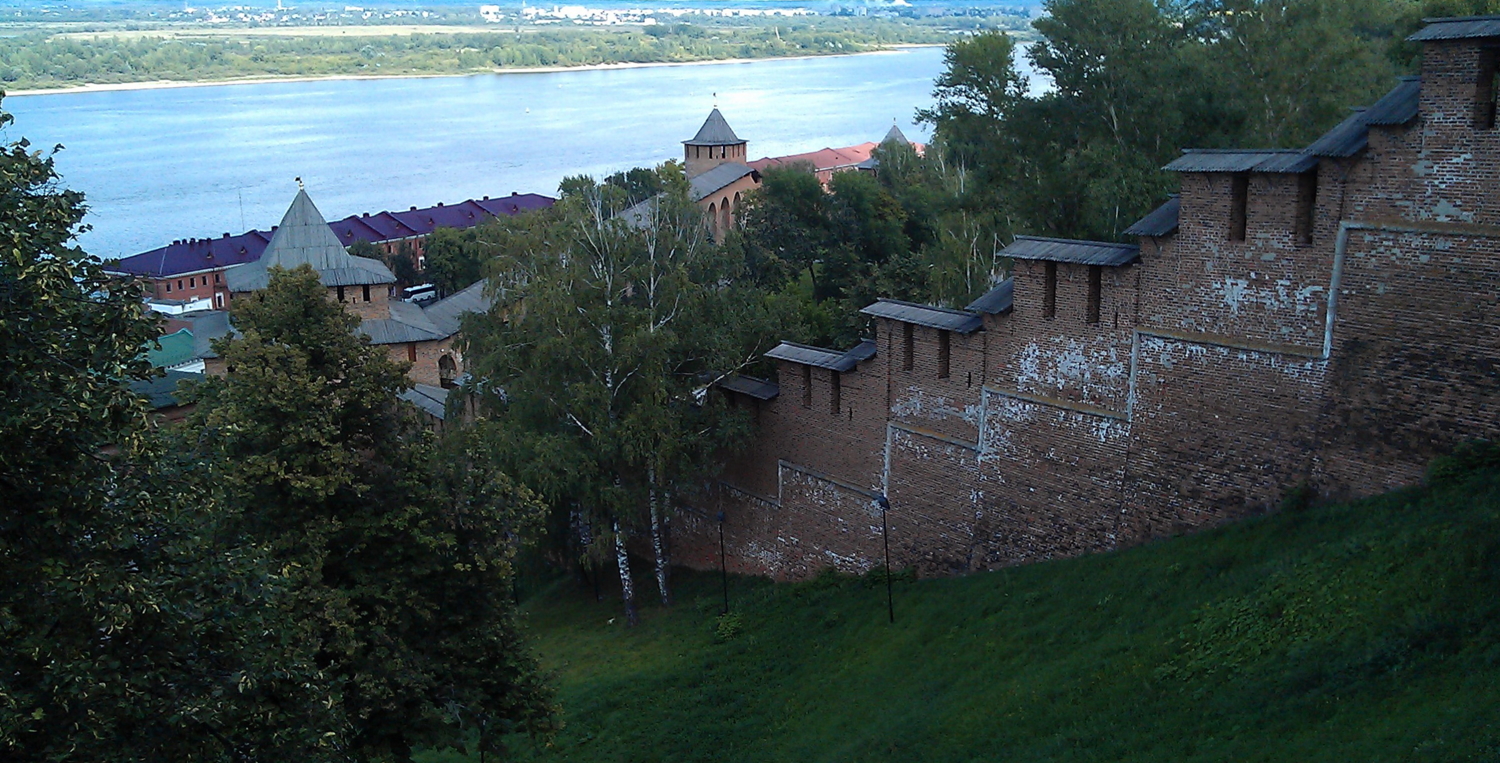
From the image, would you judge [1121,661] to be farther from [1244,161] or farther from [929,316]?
[929,316]

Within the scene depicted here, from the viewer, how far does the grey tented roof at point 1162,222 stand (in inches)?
504

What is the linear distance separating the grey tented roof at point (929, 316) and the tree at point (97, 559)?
28.8 feet

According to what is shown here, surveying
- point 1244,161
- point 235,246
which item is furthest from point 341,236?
point 1244,161

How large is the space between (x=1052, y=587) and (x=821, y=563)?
4311 millimetres

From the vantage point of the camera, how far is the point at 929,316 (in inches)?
586

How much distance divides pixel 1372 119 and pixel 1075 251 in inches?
119

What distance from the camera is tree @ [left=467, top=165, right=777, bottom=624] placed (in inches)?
659

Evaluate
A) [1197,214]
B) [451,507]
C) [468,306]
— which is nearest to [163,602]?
[451,507]

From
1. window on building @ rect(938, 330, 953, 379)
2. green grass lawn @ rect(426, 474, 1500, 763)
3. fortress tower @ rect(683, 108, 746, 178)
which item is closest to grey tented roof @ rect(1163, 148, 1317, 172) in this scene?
green grass lawn @ rect(426, 474, 1500, 763)

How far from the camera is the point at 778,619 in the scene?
16.0 metres

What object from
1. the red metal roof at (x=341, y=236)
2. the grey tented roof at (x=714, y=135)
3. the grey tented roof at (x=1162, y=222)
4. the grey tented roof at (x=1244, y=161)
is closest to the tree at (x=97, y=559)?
the grey tented roof at (x=1162, y=222)

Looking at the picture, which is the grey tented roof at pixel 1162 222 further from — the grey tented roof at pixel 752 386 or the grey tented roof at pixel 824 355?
the grey tented roof at pixel 752 386

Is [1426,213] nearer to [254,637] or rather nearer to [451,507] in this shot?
[451,507]

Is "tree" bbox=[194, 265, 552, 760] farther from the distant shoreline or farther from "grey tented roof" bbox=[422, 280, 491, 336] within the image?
the distant shoreline
